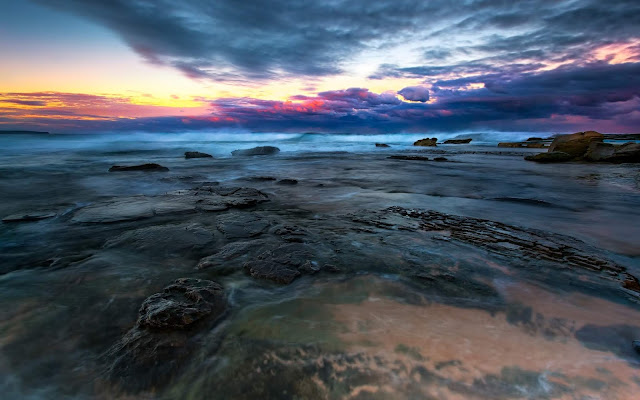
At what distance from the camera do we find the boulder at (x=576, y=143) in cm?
1516

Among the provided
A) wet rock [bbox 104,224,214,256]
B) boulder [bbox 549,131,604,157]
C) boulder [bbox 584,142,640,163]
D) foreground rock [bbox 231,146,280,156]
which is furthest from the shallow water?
foreground rock [bbox 231,146,280,156]

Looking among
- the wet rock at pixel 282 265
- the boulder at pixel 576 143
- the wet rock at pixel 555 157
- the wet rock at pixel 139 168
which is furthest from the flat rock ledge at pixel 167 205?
the boulder at pixel 576 143

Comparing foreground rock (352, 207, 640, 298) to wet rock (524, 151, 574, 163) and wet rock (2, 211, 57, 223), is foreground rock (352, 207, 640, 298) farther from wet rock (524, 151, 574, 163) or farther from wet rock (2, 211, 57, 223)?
wet rock (524, 151, 574, 163)

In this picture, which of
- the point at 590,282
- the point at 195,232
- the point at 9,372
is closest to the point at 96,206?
the point at 195,232

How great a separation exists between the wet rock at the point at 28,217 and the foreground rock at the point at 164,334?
3819mm

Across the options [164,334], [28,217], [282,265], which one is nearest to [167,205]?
[28,217]

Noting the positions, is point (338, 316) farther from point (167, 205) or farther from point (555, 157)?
point (555, 157)

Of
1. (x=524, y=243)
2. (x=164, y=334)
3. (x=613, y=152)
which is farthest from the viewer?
(x=613, y=152)

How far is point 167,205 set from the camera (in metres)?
5.16

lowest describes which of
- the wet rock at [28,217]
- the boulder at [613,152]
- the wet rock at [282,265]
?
the wet rock at [28,217]

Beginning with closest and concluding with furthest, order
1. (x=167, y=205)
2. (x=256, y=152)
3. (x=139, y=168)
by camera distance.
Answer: (x=167, y=205) < (x=139, y=168) < (x=256, y=152)

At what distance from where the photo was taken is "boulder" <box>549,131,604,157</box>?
15.2 meters

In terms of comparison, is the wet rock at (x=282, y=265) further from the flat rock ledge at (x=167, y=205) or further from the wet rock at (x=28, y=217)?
the wet rock at (x=28, y=217)

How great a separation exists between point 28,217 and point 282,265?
4.50 meters
